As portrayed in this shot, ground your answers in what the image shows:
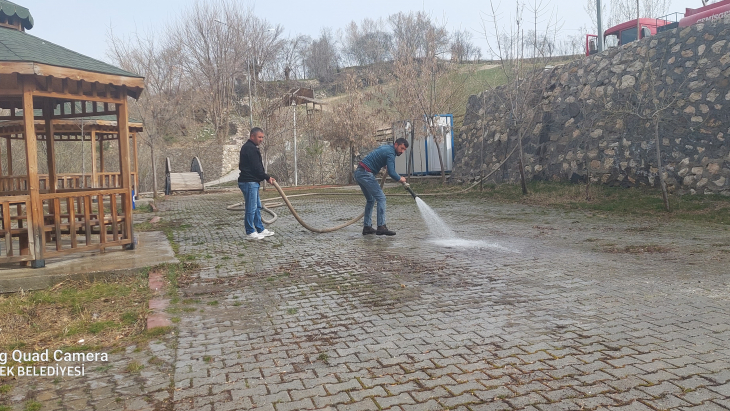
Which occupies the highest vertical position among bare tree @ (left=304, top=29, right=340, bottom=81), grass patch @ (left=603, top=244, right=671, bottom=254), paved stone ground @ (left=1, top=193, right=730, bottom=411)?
bare tree @ (left=304, top=29, right=340, bottom=81)

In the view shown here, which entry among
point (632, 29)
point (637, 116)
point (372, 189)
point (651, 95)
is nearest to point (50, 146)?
point (372, 189)

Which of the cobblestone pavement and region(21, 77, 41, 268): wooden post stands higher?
region(21, 77, 41, 268): wooden post

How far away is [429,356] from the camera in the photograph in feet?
12.5

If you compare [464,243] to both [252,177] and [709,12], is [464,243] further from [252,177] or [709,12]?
[709,12]

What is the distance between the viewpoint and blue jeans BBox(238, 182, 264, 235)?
934 cm

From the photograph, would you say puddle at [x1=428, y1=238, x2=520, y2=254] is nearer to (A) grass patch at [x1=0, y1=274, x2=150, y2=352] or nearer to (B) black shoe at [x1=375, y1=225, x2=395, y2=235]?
(B) black shoe at [x1=375, y1=225, x2=395, y2=235]

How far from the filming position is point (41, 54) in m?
7.04

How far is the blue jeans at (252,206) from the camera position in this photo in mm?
9336

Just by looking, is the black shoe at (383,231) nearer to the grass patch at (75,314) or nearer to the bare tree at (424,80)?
the grass patch at (75,314)

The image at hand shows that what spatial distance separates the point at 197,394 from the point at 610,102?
14578 millimetres

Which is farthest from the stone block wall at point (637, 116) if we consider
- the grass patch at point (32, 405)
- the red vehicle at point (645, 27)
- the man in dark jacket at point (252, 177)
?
the grass patch at point (32, 405)

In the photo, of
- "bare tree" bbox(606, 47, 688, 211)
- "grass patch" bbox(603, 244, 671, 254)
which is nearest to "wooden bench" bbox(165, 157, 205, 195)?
"bare tree" bbox(606, 47, 688, 211)

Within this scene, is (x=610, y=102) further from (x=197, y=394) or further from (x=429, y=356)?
(x=197, y=394)

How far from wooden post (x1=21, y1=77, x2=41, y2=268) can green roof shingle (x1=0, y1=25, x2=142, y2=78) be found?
0.33 meters
